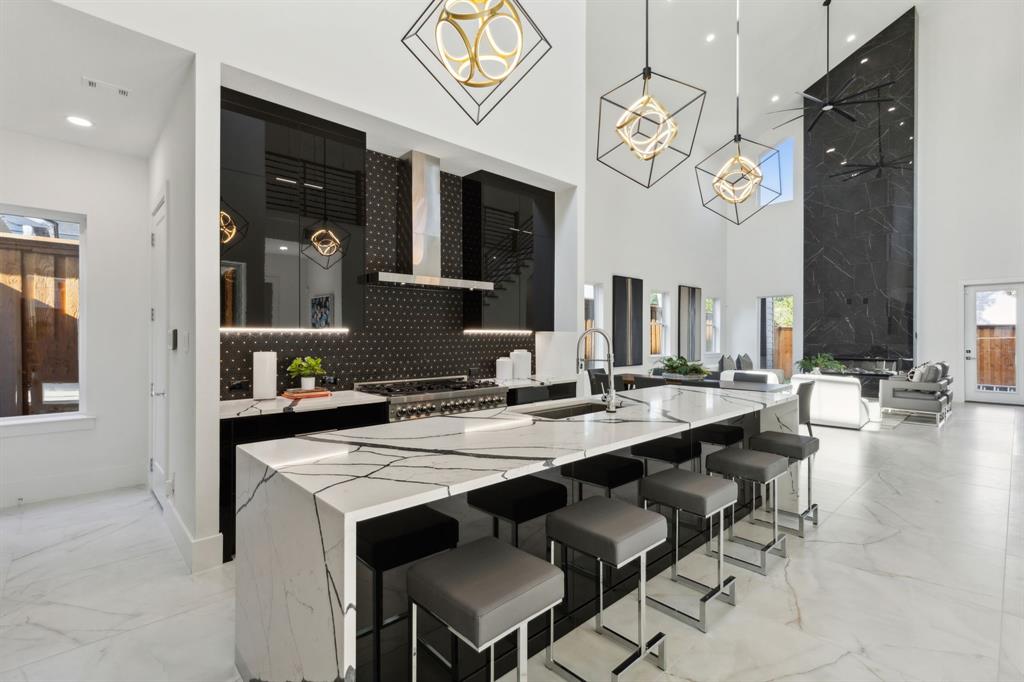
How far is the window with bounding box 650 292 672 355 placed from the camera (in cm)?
960

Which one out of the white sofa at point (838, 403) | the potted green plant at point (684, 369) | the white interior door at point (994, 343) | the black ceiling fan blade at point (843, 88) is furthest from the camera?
the black ceiling fan blade at point (843, 88)

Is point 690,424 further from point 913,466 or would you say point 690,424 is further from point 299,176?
point 913,466

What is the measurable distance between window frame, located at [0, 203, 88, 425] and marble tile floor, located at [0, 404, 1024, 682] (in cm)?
59

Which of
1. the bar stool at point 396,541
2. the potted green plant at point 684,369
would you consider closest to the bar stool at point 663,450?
the bar stool at point 396,541

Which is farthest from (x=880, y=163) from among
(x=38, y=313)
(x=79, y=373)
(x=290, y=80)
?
(x=38, y=313)

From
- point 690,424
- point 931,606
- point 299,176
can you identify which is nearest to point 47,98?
point 299,176

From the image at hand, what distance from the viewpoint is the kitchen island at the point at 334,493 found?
3.72 feet

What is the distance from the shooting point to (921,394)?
289 inches

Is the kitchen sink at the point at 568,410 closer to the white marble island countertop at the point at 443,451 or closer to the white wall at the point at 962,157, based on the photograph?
the white marble island countertop at the point at 443,451

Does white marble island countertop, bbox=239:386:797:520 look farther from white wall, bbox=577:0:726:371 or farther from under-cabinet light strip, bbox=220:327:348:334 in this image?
white wall, bbox=577:0:726:371

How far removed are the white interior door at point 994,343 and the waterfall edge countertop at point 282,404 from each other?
11450 mm

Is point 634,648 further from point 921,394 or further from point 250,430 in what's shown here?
point 921,394

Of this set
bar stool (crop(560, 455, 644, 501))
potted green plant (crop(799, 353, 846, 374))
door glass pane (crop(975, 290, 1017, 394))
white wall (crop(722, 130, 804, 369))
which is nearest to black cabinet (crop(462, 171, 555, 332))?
bar stool (crop(560, 455, 644, 501))

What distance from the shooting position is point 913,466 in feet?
15.8
